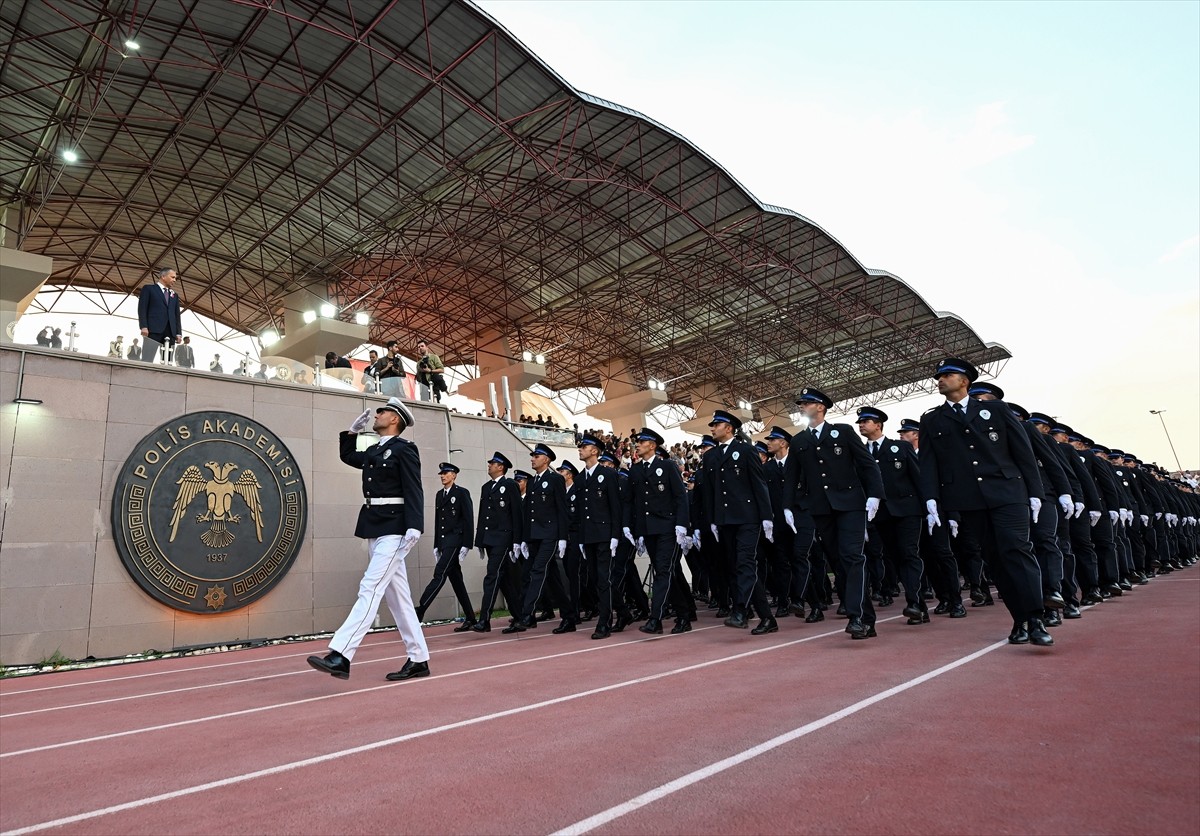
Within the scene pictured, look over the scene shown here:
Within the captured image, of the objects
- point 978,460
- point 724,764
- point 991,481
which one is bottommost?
point 724,764

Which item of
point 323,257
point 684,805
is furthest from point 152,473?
point 323,257

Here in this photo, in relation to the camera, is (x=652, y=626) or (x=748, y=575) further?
(x=652, y=626)

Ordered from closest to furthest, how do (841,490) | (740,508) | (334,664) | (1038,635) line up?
(1038,635)
(334,664)
(841,490)
(740,508)

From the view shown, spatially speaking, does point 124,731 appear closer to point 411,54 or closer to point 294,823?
point 294,823

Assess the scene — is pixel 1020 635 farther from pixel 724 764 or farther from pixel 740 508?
pixel 724 764

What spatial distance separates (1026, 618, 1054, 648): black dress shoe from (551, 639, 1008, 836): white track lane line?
109cm

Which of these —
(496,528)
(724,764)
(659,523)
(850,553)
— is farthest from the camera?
(496,528)

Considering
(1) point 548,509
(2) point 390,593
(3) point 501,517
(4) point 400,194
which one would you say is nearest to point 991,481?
(2) point 390,593

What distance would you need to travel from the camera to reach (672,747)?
8.75 ft

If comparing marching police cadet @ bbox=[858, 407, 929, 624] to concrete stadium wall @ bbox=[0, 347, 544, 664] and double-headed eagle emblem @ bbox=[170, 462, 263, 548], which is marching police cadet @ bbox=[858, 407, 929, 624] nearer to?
concrete stadium wall @ bbox=[0, 347, 544, 664]

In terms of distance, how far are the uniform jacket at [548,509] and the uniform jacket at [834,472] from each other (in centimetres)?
269

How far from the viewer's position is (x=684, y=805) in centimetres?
205

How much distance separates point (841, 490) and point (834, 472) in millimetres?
178

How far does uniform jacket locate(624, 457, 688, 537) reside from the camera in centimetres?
694
